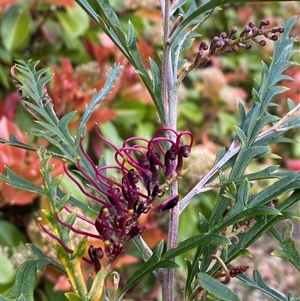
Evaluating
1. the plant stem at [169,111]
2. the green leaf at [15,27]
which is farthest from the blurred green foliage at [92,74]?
the plant stem at [169,111]

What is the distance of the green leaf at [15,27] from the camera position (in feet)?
4.32

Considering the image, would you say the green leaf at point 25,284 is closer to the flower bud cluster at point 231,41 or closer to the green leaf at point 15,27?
the flower bud cluster at point 231,41

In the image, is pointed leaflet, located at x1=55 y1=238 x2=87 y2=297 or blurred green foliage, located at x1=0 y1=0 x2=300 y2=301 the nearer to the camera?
pointed leaflet, located at x1=55 y1=238 x2=87 y2=297

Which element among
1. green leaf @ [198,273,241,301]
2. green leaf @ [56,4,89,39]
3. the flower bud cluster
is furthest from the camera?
green leaf @ [56,4,89,39]

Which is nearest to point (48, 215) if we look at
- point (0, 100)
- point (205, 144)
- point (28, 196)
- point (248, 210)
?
point (248, 210)

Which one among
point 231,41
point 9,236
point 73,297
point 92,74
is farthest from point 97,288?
point 92,74

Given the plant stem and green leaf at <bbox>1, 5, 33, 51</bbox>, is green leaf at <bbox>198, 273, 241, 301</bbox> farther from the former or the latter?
green leaf at <bbox>1, 5, 33, 51</bbox>

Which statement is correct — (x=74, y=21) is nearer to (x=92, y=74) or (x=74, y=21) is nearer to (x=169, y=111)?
(x=92, y=74)

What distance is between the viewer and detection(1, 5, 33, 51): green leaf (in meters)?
1.32

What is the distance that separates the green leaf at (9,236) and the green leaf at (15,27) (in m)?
0.46

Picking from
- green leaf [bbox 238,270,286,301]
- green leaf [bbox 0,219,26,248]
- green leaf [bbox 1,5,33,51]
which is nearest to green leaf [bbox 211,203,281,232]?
green leaf [bbox 238,270,286,301]

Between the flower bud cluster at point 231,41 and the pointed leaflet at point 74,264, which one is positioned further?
the flower bud cluster at point 231,41

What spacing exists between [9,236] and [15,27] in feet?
1.78

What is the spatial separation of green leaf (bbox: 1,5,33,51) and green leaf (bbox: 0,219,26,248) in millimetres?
457
